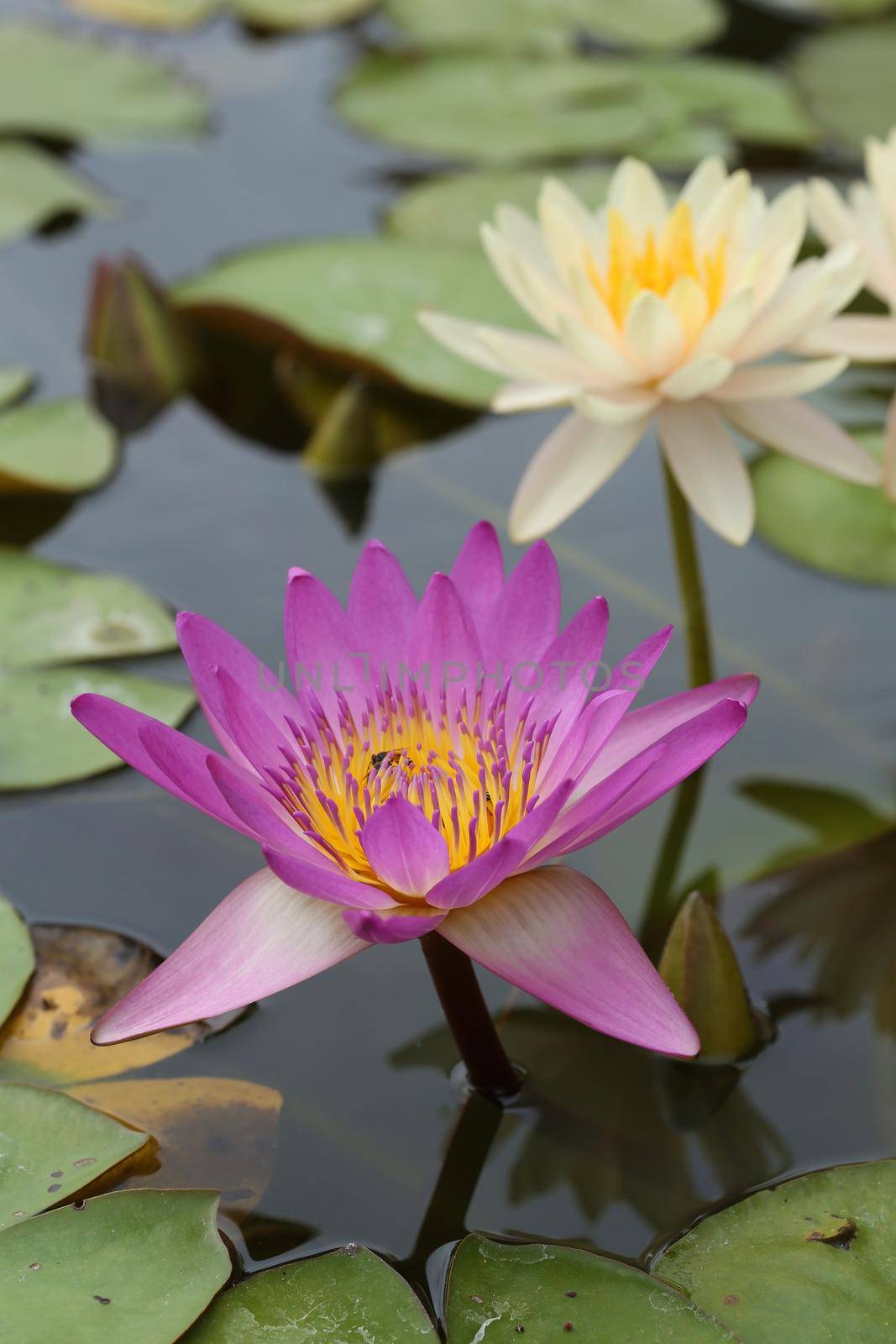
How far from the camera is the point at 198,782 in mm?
1346

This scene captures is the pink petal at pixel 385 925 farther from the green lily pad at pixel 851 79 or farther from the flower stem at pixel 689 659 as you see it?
the green lily pad at pixel 851 79

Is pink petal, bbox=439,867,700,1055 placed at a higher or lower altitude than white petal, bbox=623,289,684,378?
lower

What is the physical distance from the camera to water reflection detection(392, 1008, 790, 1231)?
5.13ft

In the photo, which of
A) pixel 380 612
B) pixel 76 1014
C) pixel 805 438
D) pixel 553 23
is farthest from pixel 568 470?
pixel 553 23

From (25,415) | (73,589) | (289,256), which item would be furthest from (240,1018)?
(289,256)

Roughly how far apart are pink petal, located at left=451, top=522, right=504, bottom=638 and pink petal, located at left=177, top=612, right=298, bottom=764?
24 centimetres

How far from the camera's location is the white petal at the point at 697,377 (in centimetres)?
183

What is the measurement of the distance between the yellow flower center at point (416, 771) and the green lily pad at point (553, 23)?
10.3 ft

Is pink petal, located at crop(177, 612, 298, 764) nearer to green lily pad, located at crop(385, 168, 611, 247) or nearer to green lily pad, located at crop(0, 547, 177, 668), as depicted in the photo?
green lily pad, located at crop(0, 547, 177, 668)

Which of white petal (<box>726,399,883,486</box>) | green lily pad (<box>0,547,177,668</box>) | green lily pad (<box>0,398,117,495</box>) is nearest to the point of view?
white petal (<box>726,399,883,486</box>)

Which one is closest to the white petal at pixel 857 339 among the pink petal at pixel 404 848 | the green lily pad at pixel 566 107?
the pink petal at pixel 404 848

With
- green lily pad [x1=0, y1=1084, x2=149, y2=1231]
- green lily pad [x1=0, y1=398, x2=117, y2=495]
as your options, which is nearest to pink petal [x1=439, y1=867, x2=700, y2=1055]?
green lily pad [x1=0, y1=1084, x2=149, y2=1231]

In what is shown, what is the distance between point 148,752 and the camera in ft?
4.34

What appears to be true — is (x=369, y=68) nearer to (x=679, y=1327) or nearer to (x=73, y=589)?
(x=73, y=589)
